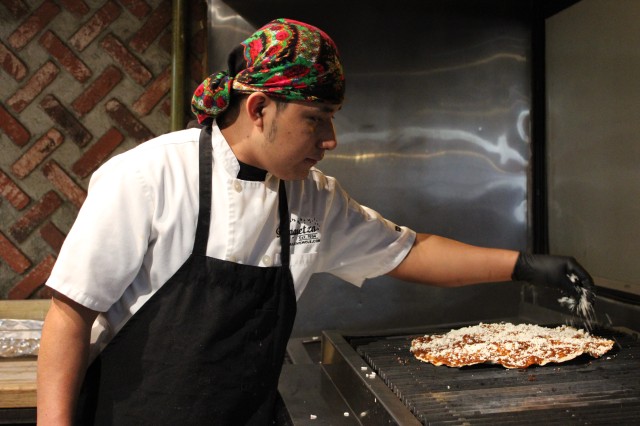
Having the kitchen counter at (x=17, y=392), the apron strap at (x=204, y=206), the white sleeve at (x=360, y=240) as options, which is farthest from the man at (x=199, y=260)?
the kitchen counter at (x=17, y=392)

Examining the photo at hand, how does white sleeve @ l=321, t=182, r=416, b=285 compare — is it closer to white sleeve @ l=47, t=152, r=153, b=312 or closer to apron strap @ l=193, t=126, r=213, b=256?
apron strap @ l=193, t=126, r=213, b=256

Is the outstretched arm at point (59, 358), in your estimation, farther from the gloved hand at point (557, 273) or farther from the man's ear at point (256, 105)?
the gloved hand at point (557, 273)

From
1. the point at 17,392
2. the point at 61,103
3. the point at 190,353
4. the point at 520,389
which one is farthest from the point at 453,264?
the point at 61,103

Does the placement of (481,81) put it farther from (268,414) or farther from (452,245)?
(268,414)

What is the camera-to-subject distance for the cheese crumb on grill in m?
1.42

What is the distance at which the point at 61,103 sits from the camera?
2.56 metres

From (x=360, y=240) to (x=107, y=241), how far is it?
0.66 metres

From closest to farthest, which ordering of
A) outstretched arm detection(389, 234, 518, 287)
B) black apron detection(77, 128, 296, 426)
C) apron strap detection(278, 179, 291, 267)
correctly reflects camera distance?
1. black apron detection(77, 128, 296, 426)
2. apron strap detection(278, 179, 291, 267)
3. outstretched arm detection(389, 234, 518, 287)

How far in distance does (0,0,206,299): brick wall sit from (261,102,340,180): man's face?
4.98 ft

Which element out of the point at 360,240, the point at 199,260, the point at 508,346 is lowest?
the point at 508,346

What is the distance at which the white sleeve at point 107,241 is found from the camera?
1.10m

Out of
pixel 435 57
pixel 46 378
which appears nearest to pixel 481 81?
pixel 435 57

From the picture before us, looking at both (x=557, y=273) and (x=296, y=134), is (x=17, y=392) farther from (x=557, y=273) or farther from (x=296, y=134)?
(x=557, y=273)

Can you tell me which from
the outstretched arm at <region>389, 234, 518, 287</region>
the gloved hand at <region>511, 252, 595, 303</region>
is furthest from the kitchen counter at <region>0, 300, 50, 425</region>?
the gloved hand at <region>511, 252, 595, 303</region>
